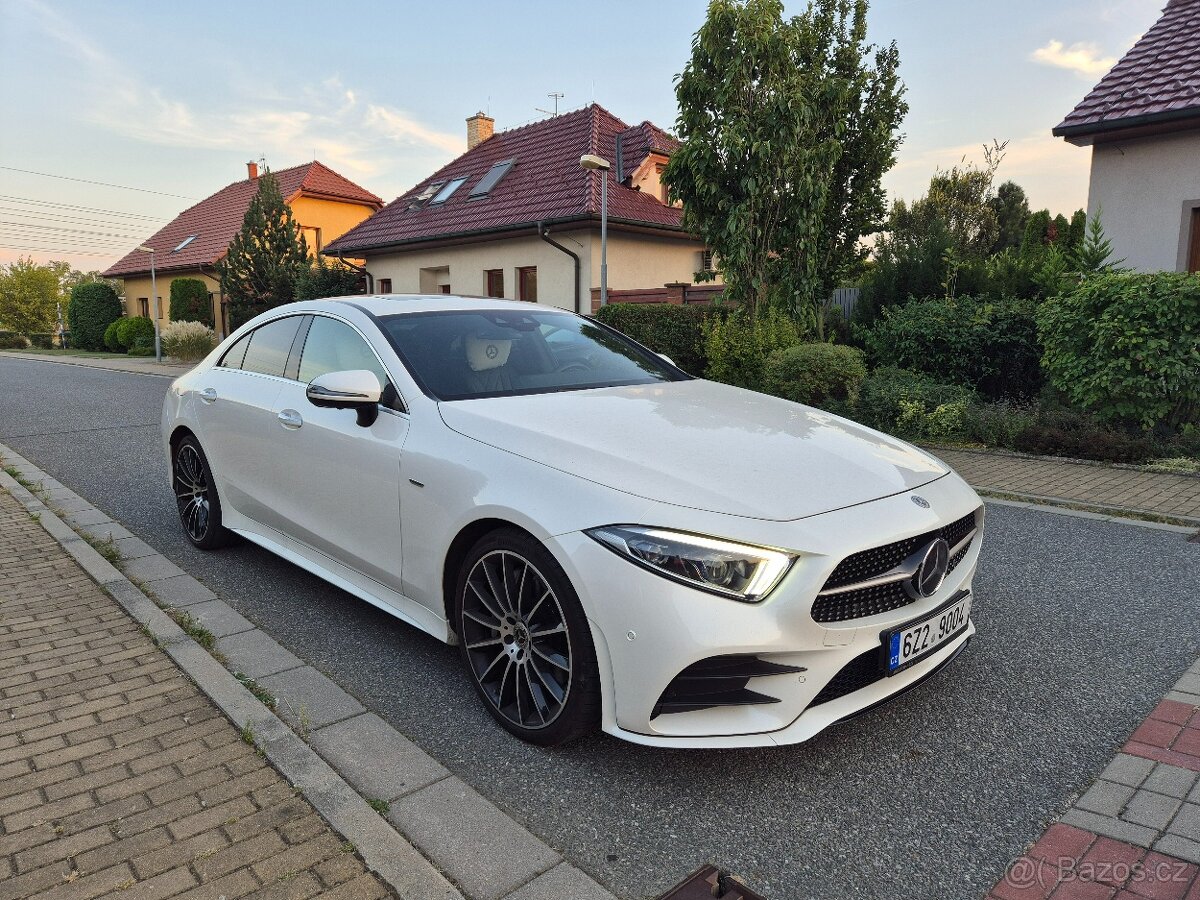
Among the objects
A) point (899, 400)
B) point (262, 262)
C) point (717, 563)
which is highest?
point (262, 262)

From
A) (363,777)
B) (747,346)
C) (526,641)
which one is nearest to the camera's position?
(363,777)

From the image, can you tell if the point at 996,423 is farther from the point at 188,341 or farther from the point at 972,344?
the point at 188,341

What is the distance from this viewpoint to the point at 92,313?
38719 millimetres

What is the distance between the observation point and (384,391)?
3555mm

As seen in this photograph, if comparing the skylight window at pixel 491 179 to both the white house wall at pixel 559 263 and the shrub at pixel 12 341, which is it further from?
the shrub at pixel 12 341

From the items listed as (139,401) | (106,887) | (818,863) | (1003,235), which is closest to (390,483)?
(106,887)

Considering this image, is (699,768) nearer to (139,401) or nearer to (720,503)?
(720,503)

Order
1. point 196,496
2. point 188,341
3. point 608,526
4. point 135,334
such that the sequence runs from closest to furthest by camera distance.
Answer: point 608,526 → point 196,496 → point 188,341 → point 135,334

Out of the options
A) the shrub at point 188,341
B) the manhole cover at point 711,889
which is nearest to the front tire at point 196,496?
the manhole cover at point 711,889

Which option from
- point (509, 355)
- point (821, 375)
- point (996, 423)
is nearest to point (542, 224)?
point (821, 375)

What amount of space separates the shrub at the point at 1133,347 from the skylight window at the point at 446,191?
62.8ft

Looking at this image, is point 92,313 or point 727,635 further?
point 92,313

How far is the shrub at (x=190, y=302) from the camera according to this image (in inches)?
1297

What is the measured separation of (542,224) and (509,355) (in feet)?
54.4
